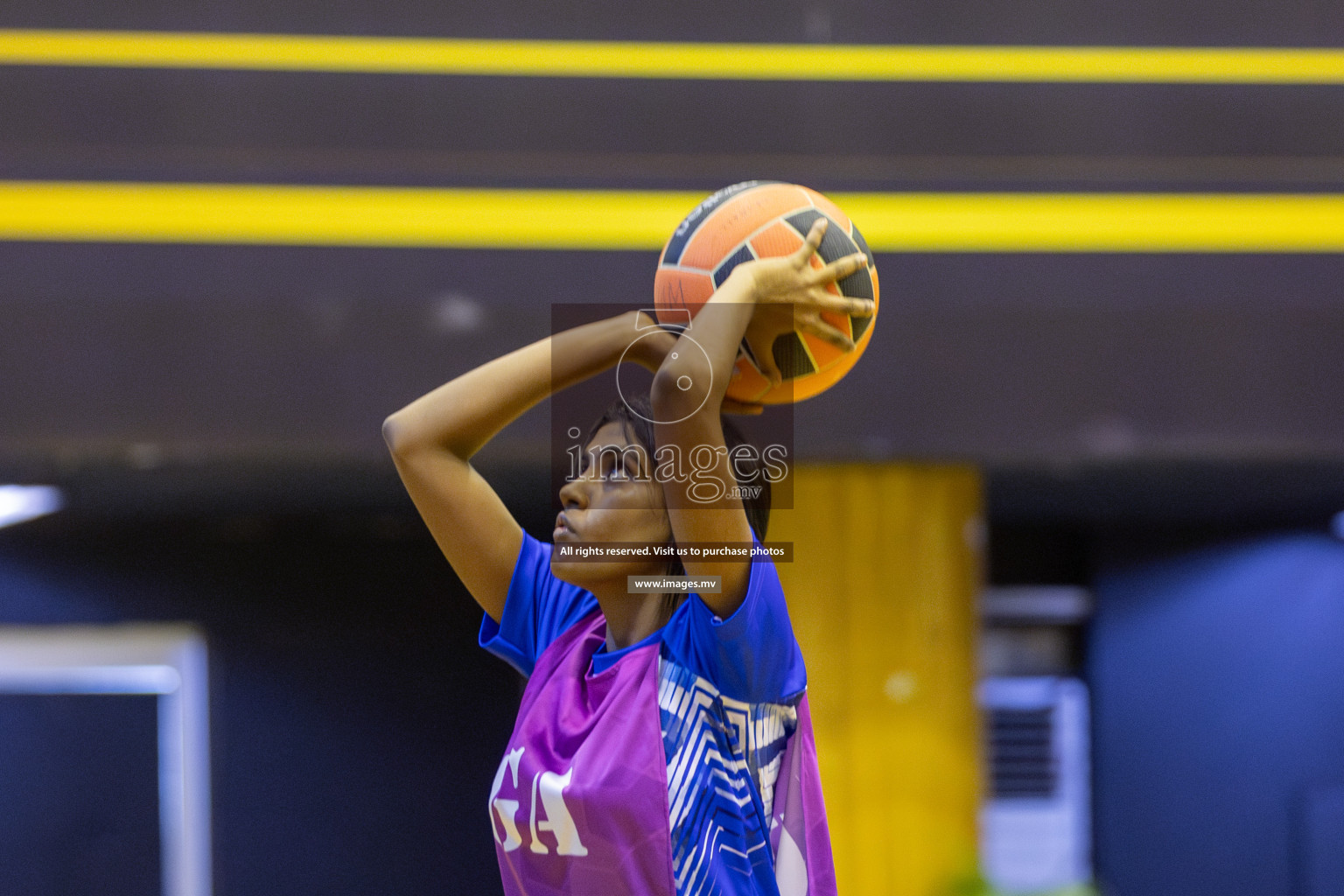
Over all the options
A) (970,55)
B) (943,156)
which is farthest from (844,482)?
(970,55)

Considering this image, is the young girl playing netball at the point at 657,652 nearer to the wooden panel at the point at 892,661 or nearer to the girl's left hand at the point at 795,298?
the girl's left hand at the point at 795,298

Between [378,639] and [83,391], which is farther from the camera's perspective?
[378,639]

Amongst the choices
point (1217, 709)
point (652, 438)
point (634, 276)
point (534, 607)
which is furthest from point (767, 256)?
point (1217, 709)

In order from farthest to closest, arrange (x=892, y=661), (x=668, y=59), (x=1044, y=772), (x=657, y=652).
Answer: (x=1044, y=772), (x=668, y=59), (x=892, y=661), (x=657, y=652)

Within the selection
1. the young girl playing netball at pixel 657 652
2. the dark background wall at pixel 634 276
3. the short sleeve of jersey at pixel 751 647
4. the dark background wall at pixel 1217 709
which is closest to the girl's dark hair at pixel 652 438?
the young girl playing netball at pixel 657 652

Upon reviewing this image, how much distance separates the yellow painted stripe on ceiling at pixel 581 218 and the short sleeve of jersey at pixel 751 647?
1.74 meters

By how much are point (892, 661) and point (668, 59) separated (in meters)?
1.63

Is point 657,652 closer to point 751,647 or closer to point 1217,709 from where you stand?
point 751,647

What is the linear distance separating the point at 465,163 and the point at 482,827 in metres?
2.08

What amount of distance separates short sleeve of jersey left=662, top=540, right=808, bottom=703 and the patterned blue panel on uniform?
21 mm

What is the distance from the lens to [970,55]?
2.95 meters

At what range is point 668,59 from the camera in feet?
9.61

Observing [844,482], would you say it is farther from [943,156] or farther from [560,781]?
[560,781]

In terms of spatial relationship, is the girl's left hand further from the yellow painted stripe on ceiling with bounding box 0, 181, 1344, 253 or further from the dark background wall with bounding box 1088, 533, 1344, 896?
the dark background wall with bounding box 1088, 533, 1344, 896
